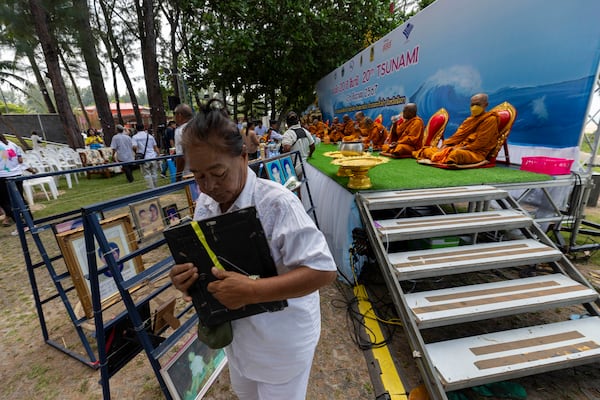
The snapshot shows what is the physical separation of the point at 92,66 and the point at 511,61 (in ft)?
51.1

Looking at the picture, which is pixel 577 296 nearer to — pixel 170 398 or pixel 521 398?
pixel 521 398

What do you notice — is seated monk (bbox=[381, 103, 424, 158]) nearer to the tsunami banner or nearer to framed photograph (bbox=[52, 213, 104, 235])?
the tsunami banner

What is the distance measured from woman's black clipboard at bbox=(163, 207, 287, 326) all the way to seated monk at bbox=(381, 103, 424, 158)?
5577 mm

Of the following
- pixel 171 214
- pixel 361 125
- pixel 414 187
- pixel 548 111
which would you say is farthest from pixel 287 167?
pixel 361 125

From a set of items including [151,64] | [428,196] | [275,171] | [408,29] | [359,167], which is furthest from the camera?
[151,64]

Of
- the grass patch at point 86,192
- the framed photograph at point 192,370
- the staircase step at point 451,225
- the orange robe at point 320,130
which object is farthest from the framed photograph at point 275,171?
the orange robe at point 320,130

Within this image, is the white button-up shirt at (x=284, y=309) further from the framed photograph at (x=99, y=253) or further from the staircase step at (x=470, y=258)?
the staircase step at (x=470, y=258)

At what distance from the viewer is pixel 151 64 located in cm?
1022

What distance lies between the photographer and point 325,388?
6.26 feet

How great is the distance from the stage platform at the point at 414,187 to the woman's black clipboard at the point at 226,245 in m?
2.32

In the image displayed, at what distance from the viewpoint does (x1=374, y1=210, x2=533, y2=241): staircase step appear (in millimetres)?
2613

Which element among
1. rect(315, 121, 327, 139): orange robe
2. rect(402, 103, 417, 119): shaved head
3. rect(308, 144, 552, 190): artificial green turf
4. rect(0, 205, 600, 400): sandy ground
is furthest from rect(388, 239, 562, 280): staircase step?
rect(315, 121, 327, 139): orange robe

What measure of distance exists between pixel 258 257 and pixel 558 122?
16.8 ft

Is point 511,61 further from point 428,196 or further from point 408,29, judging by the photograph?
point 428,196
